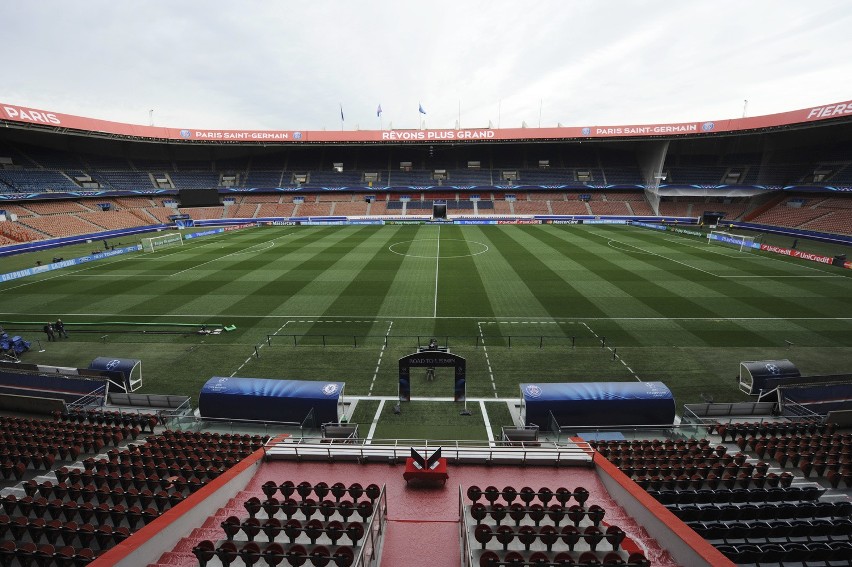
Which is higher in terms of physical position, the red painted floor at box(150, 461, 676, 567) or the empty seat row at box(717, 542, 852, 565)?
the empty seat row at box(717, 542, 852, 565)

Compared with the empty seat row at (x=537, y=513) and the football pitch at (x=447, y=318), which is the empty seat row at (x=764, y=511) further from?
the football pitch at (x=447, y=318)

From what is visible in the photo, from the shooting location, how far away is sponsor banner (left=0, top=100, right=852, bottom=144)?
61000 mm

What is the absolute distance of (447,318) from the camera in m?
26.2

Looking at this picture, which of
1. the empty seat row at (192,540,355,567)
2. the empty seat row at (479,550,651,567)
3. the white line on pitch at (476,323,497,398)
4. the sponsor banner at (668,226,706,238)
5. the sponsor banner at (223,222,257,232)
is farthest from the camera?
the sponsor banner at (223,222,257,232)

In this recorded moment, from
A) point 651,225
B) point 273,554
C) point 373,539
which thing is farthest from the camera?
point 651,225

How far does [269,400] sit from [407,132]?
73.6 metres

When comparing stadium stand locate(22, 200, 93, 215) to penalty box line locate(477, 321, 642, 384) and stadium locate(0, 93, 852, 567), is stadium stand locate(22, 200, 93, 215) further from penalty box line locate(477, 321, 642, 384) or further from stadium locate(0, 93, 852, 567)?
penalty box line locate(477, 321, 642, 384)

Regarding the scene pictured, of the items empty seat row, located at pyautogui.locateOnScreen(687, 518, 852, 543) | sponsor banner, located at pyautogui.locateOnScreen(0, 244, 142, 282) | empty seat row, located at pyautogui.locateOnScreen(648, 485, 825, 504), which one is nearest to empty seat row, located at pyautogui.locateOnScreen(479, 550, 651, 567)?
empty seat row, located at pyautogui.locateOnScreen(687, 518, 852, 543)

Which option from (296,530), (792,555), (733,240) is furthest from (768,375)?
(733,240)

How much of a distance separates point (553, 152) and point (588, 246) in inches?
1934

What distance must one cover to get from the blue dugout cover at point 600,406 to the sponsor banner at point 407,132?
68.3 metres

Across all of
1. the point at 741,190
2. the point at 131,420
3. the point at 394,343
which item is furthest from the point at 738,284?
the point at 741,190

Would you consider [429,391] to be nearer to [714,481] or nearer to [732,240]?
[714,481]

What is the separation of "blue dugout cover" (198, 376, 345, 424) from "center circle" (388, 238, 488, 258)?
1236 inches
